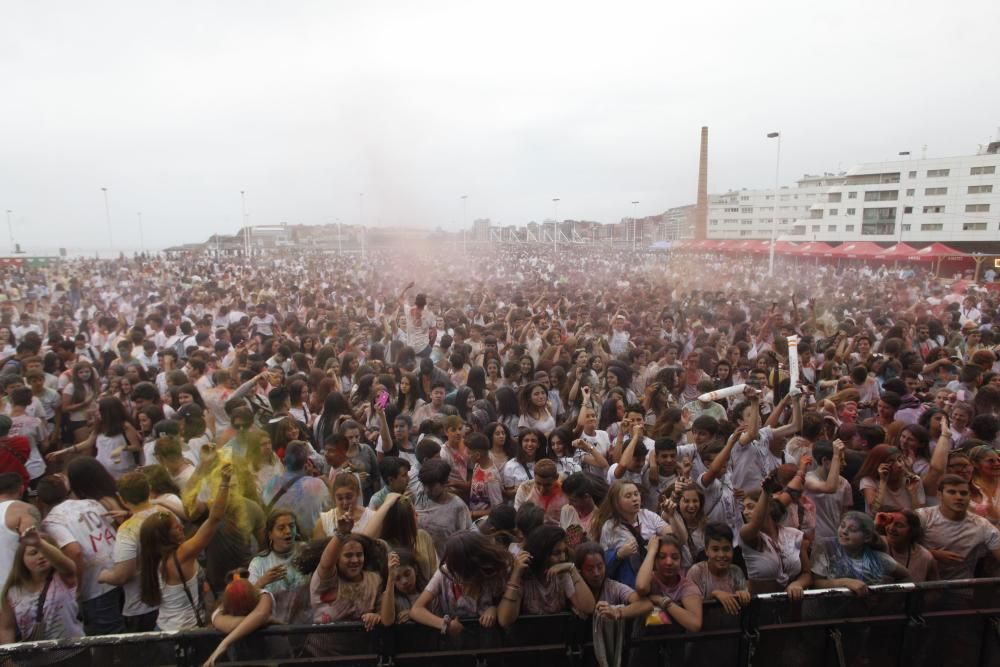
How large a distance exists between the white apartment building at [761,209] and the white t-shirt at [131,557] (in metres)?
70.7

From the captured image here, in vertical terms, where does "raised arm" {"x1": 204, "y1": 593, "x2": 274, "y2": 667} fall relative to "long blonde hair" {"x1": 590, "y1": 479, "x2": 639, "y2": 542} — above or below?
below

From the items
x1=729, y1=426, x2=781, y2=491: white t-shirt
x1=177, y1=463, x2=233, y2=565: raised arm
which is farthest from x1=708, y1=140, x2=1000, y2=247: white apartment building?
x1=177, y1=463, x2=233, y2=565: raised arm

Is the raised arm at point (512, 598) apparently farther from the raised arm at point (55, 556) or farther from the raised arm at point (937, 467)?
the raised arm at point (937, 467)

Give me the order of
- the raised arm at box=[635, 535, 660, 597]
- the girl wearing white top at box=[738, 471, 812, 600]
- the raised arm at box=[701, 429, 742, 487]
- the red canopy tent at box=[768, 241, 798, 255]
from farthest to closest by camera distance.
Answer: the red canopy tent at box=[768, 241, 798, 255]
the raised arm at box=[701, 429, 742, 487]
the girl wearing white top at box=[738, 471, 812, 600]
the raised arm at box=[635, 535, 660, 597]

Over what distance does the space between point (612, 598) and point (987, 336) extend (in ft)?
29.1

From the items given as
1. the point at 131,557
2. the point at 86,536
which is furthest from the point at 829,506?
the point at 86,536

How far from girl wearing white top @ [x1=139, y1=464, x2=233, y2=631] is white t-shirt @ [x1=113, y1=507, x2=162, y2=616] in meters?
0.07

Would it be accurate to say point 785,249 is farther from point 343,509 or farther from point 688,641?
point 343,509

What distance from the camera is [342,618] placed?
273 cm

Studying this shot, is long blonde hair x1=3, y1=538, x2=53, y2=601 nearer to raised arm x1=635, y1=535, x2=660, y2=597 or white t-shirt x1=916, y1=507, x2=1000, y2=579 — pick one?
raised arm x1=635, y1=535, x2=660, y2=597

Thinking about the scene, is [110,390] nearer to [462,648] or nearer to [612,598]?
[462,648]

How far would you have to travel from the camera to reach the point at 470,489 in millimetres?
4156

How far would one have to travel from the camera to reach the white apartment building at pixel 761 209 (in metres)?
65.6

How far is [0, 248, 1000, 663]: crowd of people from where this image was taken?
8.97ft
